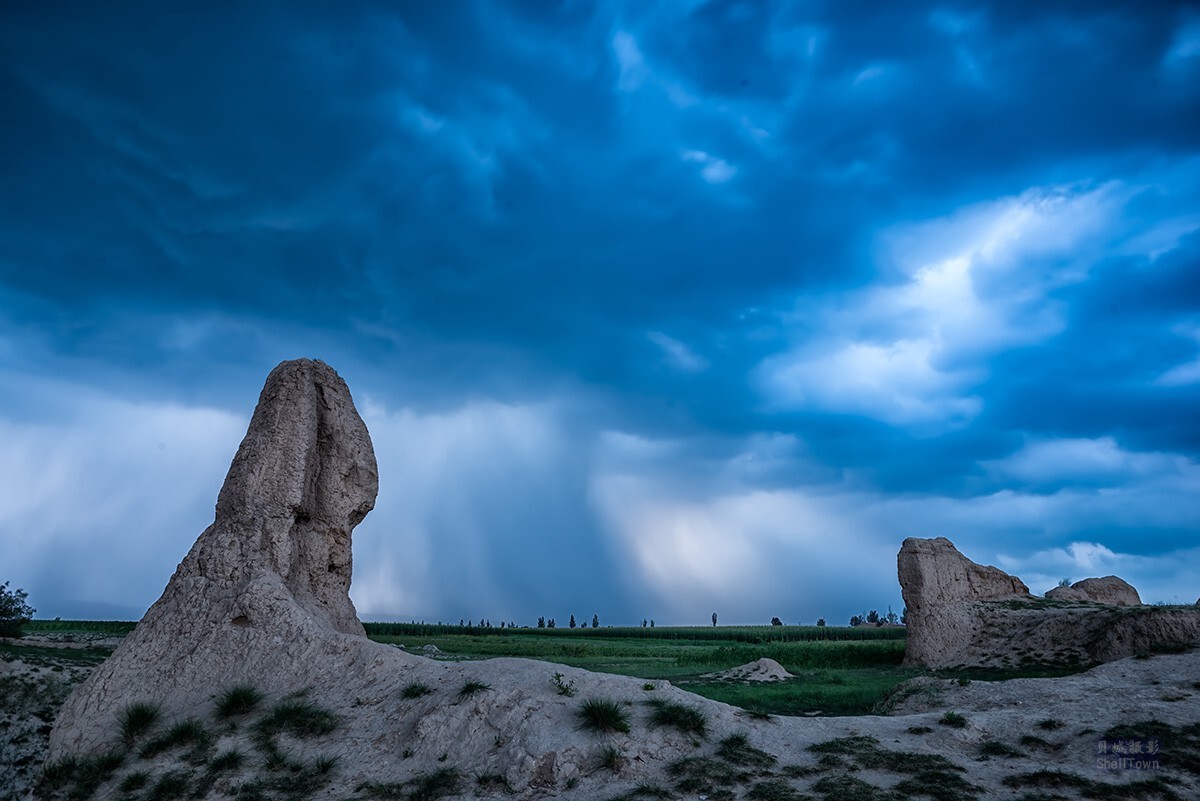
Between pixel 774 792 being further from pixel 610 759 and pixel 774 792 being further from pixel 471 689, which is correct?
pixel 471 689

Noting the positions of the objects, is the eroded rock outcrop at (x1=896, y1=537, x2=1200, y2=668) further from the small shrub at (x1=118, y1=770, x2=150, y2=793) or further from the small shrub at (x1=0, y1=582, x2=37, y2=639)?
the small shrub at (x1=0, y1=582, x2=37, y2=639)

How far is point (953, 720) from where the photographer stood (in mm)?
11883

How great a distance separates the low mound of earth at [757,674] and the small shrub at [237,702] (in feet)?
65.1

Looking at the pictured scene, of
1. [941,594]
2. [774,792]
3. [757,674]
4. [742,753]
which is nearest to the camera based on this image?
[774,792]

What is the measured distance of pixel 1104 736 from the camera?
35.9ft

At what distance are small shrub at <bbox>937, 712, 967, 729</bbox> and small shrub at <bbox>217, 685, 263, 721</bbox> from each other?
1206cm

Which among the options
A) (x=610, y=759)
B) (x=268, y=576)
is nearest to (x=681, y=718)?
(x=610, y=759)

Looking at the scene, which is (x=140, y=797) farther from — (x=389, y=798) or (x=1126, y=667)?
(x=1126, y=667)

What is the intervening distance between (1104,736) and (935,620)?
77.2 feet

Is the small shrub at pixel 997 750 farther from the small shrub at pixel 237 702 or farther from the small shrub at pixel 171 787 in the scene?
the small shrub at pixel 237 702

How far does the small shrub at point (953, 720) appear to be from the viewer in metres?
11.8

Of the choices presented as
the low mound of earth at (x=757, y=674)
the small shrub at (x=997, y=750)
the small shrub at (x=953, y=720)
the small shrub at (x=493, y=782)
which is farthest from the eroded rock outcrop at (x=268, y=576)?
the low mound of earth at (x=757, y=674)

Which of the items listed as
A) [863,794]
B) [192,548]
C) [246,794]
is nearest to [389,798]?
[246,794]

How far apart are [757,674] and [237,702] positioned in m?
21.2
